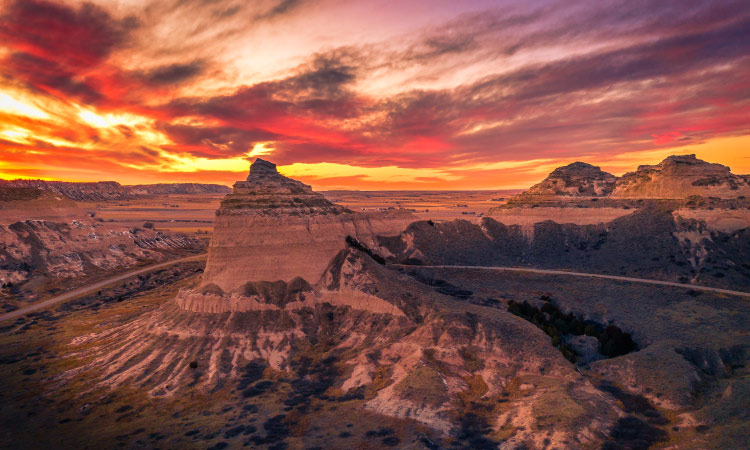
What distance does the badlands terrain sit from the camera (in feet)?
128

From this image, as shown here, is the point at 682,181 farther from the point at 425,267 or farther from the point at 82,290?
the point at 82,290

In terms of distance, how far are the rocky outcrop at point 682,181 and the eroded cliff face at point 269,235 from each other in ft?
361

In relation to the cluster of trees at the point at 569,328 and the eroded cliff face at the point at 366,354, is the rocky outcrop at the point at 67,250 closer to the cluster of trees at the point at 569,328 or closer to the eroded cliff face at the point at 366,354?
the eroded cliff face at the point at 366,354

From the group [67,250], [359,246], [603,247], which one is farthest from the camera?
[67,250]

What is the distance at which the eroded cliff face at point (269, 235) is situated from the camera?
64938mm

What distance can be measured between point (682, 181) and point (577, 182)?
31086 mm

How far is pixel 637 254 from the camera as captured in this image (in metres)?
96.1

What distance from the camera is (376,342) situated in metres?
56.5

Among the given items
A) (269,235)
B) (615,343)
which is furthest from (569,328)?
(269,235)

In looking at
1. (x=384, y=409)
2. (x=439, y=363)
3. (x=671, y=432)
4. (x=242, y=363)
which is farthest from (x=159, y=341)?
(x=671, y=432)

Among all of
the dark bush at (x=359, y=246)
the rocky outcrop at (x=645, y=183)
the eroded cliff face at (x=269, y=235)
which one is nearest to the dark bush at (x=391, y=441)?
the eroded cliff face at (x=269, y=235)

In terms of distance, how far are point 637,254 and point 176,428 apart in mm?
108468

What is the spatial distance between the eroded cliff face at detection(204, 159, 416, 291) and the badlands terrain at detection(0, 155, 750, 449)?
0.36m

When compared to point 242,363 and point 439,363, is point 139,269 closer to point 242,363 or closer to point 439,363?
point 242,363
